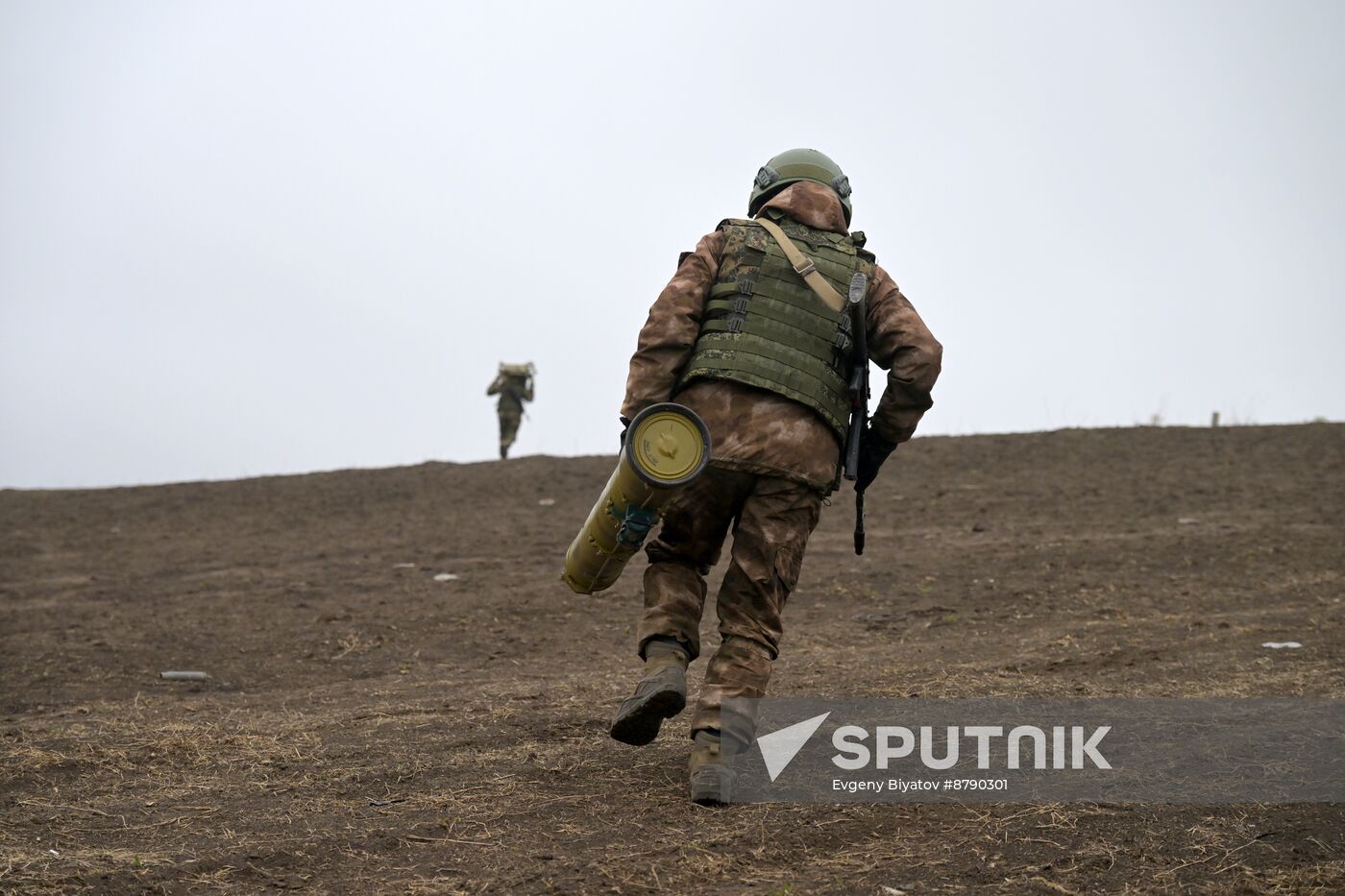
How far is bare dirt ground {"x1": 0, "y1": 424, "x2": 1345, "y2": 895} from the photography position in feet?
13.3

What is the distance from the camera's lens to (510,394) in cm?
2100

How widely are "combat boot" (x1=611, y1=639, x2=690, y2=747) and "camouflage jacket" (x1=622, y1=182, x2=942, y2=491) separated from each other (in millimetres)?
772

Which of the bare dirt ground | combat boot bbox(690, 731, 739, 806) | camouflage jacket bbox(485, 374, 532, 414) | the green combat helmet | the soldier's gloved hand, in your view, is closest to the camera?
the bare dirt ground

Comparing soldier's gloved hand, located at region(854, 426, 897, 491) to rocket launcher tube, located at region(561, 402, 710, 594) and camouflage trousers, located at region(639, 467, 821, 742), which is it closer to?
camouflage trousers, located at region(639, 467, 821, 742)

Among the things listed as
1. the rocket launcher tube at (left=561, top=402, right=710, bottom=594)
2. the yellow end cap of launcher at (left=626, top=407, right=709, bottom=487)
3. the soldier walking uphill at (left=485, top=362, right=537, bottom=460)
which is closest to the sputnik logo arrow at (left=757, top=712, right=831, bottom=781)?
the rocket launcher tube at (left=561, top=402, right=710, bottom=594)

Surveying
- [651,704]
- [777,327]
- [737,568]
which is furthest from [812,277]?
[651,704]

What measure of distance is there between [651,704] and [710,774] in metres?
0.30

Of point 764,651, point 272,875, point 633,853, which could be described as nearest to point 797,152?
point 764,651

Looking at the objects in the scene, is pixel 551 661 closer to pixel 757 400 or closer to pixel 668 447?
pixel 757 400

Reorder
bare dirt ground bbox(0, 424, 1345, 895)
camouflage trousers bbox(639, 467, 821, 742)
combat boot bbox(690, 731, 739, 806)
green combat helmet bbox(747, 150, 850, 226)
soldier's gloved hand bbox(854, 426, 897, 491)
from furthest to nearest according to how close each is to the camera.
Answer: green combat helmet bbox(747, 150, 850, 226)
soldier's gloved hand bbox(854, 426, 897, 491)
camouflage trousers bbox(639, 467, 821, 742)
combat boot bbox(690, 731, 739, 806)
bare dirt ground bbox(0, 424, 1345, 895)

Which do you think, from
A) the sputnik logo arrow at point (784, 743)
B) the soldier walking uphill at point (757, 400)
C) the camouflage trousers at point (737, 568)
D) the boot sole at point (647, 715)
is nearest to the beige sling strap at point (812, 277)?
the soldier walking uphill at point (757, 400)

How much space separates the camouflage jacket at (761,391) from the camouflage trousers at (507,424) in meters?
16.0

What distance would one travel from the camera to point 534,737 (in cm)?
577

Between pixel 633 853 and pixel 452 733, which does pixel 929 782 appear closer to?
pixel 633 853
